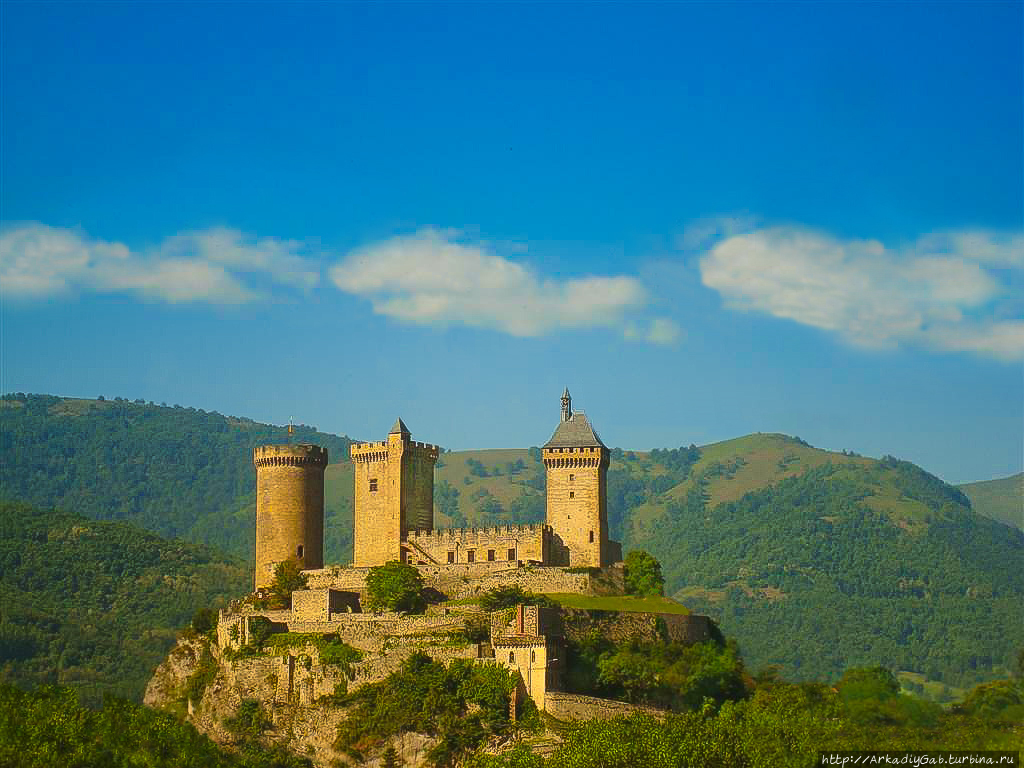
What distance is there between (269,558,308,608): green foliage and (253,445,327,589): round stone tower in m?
1.06

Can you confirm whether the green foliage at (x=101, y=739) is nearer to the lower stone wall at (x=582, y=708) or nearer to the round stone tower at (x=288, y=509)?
the lower stone wall at (x=582, y=708)

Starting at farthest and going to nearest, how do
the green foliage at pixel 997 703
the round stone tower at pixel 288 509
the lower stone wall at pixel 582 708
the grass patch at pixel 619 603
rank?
the round stone tower at pixel 288 509
the green foliage at pixel 997 703
the grass patch at pixel 619 603
the lower stone wall at pixel 582 708

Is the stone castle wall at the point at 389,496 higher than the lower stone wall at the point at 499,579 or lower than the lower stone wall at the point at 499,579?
higher

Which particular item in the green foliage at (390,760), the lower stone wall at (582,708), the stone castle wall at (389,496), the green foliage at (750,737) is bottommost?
the green foliage at (390,760)

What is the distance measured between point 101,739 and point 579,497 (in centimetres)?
2457

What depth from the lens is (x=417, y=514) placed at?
258ft

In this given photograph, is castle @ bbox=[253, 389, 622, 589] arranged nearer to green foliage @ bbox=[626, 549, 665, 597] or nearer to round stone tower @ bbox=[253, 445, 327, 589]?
round stone tower @ bbox=[253, 445, 327, 589]

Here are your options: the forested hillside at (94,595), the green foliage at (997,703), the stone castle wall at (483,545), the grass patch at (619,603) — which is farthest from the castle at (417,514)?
the forested hillside at (94,595)

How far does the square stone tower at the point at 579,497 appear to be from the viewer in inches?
3007

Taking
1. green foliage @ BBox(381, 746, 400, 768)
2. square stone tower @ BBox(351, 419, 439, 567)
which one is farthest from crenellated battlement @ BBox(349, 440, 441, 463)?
green foliage @ BBox(381, 746, 400, 768)

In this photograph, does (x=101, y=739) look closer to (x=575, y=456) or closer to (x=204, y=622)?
(x=204, y=622)

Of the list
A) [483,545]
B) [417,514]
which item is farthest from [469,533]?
[417,514]

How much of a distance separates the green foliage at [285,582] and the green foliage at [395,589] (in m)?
A: 4.27

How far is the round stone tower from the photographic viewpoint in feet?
264
